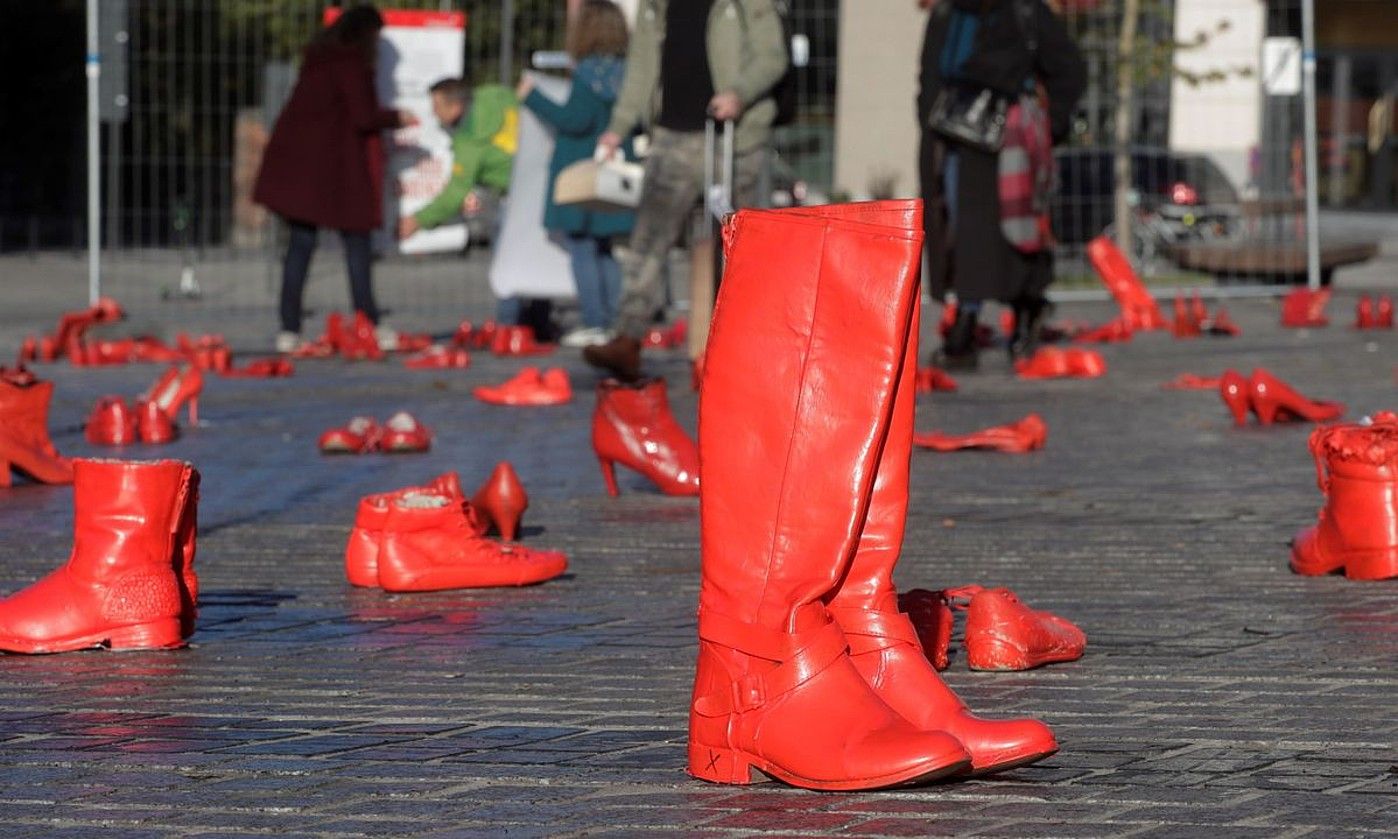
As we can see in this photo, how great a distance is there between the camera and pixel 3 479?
8.22m

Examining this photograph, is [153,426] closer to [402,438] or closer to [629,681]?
[402,438]

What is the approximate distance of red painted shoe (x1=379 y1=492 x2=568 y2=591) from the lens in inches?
238

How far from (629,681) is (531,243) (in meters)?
11.6

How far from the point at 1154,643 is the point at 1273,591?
0.86 metres

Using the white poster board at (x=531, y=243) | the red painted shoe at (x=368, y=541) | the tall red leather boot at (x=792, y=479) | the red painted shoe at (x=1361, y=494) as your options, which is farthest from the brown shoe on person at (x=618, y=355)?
the tall red leather boot at (x=792, y=479)

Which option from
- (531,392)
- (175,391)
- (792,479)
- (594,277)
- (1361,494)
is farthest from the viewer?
(594,277)

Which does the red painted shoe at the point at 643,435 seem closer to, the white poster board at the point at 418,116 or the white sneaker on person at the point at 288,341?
the white sneaker on person at the point at 288,341

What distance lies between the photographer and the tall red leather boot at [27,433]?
8047 millimetres

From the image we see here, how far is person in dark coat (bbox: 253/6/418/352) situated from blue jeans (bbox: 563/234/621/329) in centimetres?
131

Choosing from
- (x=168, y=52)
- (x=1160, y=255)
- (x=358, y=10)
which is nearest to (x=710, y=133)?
(x=358, y=10)

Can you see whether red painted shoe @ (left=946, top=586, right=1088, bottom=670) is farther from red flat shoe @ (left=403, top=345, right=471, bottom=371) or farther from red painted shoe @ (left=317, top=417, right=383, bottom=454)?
red flat shoe @ (left=403, top=345, right=471, bottom=371)

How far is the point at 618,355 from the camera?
12.9m

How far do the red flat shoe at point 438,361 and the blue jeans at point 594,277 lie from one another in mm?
1322

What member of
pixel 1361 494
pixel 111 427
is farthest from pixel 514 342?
pixel 1361 494
